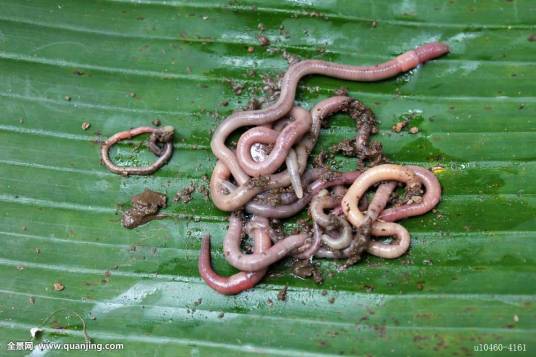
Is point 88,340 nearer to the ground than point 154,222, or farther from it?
nearer to the ground

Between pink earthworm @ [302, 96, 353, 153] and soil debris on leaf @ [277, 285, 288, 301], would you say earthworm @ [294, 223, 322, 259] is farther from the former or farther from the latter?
pink earthworm @ [302, 96, 353, 153]

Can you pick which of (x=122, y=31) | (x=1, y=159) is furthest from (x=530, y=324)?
(x=1, y=159)

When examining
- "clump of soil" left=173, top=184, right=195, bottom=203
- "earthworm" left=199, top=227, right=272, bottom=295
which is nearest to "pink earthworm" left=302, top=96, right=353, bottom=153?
"earthworm" left=199, top=227, right=272, bottom=295

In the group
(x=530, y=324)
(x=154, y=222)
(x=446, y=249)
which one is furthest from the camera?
(x=154, y=222)

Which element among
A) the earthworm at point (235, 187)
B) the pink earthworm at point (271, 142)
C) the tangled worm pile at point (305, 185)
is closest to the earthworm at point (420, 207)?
the tangled worm pile at point (305, 185)

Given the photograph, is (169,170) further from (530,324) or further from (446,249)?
(530,324)

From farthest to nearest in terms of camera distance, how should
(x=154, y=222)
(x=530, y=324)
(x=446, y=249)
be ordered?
(x=154, y=222) < (x=446, y=249) < (x=530, y=324)

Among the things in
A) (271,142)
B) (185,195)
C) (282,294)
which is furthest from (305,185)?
(185,195)

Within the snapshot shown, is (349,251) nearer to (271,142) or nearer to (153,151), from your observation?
(271,142)
